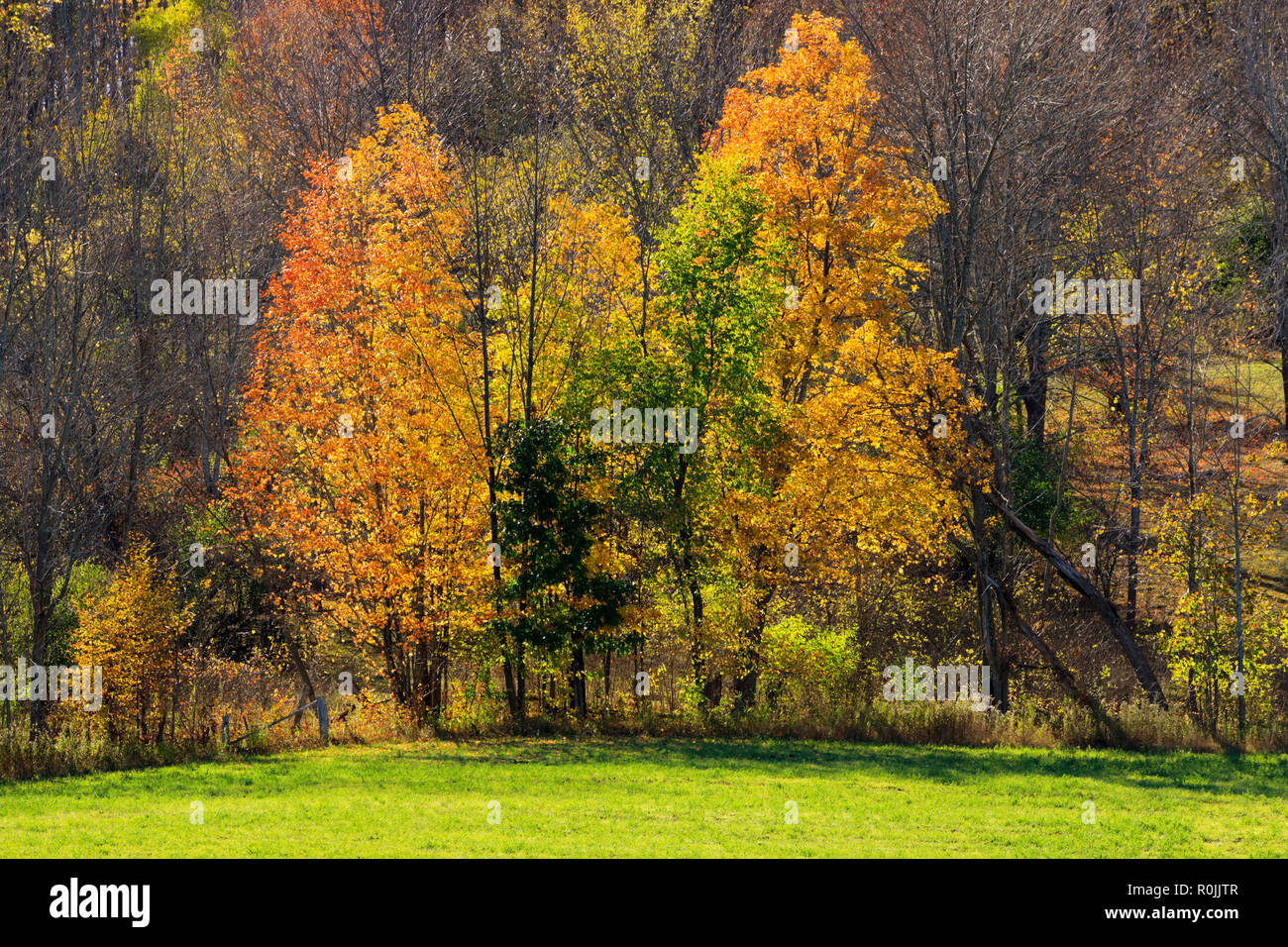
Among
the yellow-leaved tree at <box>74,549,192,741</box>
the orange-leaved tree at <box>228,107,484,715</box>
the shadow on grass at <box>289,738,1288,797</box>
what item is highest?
the orange-leaved tree at <box>228,107,484,715</box>

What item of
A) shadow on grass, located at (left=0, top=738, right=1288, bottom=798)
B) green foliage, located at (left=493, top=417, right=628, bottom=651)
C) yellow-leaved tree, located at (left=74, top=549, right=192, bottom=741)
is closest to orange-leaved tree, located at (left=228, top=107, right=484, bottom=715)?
green foliage, located at (left=493, top=417, right=628, bottom=651)

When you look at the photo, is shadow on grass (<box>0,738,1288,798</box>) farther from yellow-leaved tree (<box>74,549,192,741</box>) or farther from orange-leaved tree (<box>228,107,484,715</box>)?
yellow-leaved tree (<box>74,549,192,741</box>)

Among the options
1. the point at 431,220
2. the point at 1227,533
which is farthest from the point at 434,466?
the point at 1227,533

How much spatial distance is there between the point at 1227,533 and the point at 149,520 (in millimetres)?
24808

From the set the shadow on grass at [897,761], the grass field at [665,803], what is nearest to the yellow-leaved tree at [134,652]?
the grass field at [665,803]

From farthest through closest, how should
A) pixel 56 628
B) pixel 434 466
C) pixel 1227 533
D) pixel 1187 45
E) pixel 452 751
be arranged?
pixel 1187 45
pixel 56 628
pixel 434 466
pixel 1227 533
pixel 452 751

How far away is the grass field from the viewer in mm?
13844

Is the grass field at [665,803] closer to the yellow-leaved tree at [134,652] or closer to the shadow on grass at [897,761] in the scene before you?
the shadow on grass at [897,761]

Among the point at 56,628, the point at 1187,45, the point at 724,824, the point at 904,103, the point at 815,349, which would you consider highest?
the point at 1187,45

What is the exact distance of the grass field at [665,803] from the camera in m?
13.8

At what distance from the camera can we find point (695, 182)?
78.4 ft

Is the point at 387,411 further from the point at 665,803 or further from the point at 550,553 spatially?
the point at 665,803

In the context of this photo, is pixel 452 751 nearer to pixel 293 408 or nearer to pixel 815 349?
pixel 293 408

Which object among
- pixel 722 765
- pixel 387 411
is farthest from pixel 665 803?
pixel 387 411
